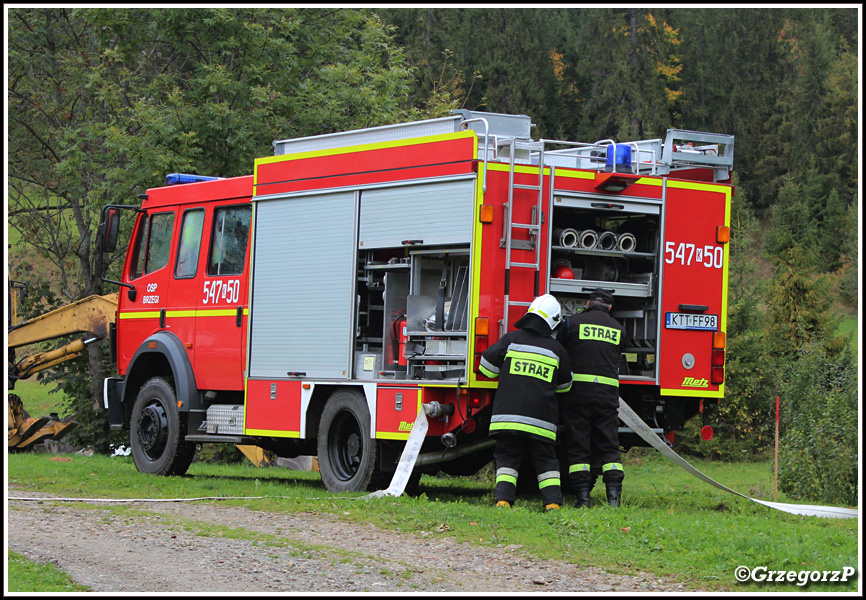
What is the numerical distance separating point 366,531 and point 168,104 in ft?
38.3

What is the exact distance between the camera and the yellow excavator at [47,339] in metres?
15.9

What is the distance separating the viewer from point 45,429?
773 inches

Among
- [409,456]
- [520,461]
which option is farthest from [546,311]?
[409,456]

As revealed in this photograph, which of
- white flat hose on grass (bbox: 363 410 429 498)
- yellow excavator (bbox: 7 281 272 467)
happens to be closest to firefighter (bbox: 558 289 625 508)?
white flat hose on grass (bbox: 363 410 429 498)

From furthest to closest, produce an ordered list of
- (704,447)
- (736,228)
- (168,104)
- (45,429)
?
1. (736,228)
2. (704,447)
3. (45,429)
4. (168,104)

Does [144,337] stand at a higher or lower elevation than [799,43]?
lower

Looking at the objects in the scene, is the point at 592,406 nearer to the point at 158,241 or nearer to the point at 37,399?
the point at 158,241

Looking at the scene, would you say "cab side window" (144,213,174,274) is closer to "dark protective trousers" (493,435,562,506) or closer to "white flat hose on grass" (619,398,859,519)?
"dark protective trousers" (493,435,562,506)

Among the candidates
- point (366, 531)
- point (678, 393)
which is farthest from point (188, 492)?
point (678, 393)

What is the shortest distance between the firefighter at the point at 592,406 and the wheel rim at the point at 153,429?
5.40m

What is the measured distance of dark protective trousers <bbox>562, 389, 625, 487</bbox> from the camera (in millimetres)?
9578

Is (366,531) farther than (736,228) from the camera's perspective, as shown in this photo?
No

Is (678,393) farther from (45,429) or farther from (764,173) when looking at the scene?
(764,173)

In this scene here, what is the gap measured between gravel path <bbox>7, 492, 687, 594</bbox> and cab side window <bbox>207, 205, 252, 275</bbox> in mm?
3972
